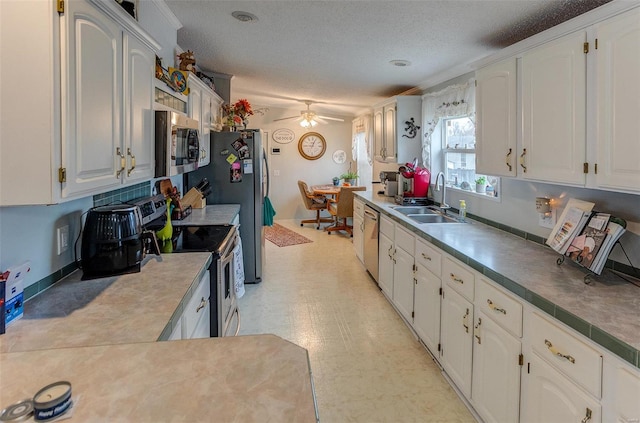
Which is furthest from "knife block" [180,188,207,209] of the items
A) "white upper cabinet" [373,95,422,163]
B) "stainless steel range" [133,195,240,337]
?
"white upper cabinet" [373,95,422,163]

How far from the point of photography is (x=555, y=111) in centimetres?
185

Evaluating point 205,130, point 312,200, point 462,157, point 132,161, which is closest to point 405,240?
point 462,157

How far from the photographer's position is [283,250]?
5777 millimetres

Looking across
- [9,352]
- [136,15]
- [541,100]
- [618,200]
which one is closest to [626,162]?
[618,200]

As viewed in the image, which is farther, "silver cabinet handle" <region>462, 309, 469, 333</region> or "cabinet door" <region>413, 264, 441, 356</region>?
"cabinet door" <region>413, 264, 441, 356</region>

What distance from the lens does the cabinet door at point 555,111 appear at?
5.62 ft

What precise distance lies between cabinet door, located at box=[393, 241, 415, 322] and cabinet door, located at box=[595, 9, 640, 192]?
1.57 metres

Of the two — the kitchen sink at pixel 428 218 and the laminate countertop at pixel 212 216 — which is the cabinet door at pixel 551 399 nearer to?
the kitchen sink at pixel 428 218

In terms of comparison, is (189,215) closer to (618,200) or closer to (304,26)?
(304,26)

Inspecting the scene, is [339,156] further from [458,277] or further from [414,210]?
[458,277]

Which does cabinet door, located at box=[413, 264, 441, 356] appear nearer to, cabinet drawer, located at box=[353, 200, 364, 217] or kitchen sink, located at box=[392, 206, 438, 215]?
kitchen sink, located at box=[392, 206, 438, 215]

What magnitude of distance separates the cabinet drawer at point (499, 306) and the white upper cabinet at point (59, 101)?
69.0 inches

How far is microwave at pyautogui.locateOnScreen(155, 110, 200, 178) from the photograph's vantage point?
216 cm

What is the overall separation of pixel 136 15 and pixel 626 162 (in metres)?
2.56
